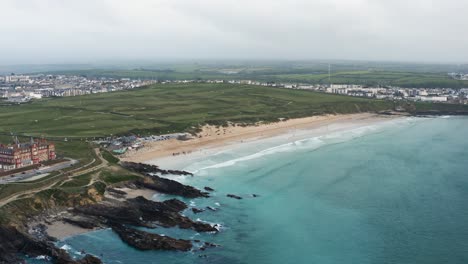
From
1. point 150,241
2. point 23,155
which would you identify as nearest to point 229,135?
point 23,155

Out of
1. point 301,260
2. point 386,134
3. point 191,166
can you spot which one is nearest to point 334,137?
point 386,134

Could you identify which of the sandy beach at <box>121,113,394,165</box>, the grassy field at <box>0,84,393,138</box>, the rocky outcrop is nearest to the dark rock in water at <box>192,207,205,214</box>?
the rocky outcrop

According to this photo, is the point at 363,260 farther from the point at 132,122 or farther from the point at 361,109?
the point at 361,109

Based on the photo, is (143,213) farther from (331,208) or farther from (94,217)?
(331,208)

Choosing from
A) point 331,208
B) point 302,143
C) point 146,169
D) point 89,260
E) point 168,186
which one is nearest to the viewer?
point 89,260

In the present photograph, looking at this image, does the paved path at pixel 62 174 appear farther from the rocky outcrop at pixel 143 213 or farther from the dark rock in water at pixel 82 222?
the dark rock in water at pixel 82 222

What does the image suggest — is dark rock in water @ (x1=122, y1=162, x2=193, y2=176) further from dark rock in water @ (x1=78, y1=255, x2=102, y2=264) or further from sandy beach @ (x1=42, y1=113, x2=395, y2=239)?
dark rock in water @ (x1=78, y1=255, x2=102, y2=264)

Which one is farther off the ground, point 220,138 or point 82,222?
point 220,138
